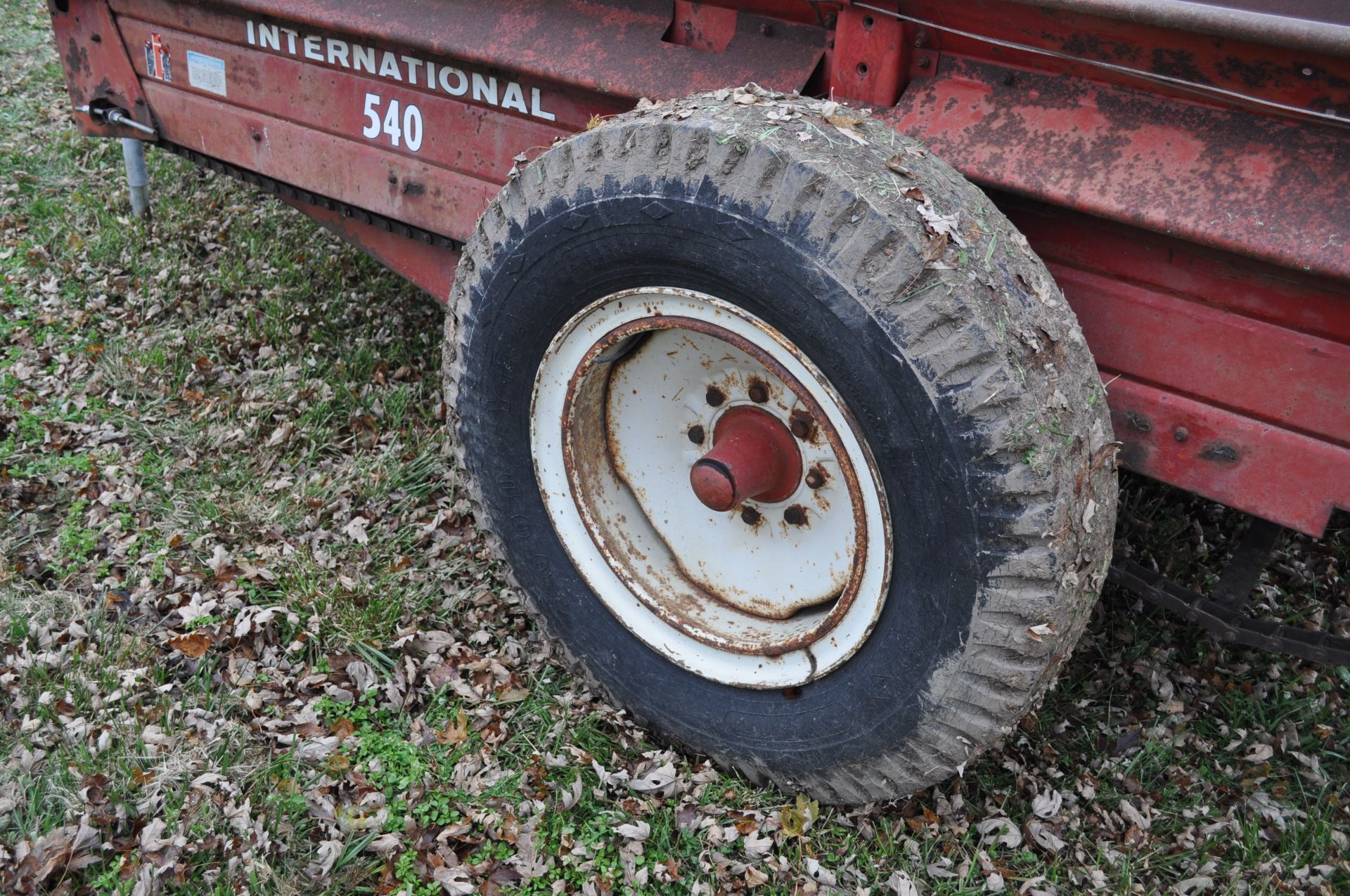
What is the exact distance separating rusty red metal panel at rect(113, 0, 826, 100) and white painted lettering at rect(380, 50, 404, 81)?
39 mm

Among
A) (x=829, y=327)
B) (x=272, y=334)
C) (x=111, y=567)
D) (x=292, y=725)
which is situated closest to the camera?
(x=829, y=327)

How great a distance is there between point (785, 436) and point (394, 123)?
5.71 ft

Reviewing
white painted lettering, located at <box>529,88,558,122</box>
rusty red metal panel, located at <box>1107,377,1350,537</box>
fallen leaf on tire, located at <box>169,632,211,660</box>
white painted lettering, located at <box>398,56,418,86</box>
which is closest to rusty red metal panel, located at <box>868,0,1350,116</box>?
rusty red metal panel, located at <box>1107,377,1350,537</box>

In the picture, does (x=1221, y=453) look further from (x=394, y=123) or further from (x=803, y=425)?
(x=394, y=123)

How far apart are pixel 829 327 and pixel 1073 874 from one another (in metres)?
1.58

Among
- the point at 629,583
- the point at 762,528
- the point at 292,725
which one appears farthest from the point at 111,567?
the point at 762,528

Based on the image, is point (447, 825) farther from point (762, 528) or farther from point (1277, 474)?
point (1277, 474)

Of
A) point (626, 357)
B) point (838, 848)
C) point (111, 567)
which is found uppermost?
point (626, 357)

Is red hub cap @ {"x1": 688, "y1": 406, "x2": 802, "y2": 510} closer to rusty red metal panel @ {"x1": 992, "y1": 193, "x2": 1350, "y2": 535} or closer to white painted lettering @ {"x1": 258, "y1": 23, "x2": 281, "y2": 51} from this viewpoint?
rusty red metal panel @ {"x1": 992, "y1": 193, "x2": 1350, "y2": 535}

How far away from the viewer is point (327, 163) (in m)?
3.68

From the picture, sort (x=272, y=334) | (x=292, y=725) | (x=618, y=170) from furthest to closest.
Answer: (x=272, y=334) < (x=292, y=725) < (x=618, y=170)

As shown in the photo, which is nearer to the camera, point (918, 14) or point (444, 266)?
point (918, 14)

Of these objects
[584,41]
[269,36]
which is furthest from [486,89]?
[269,36]

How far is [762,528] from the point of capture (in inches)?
108
